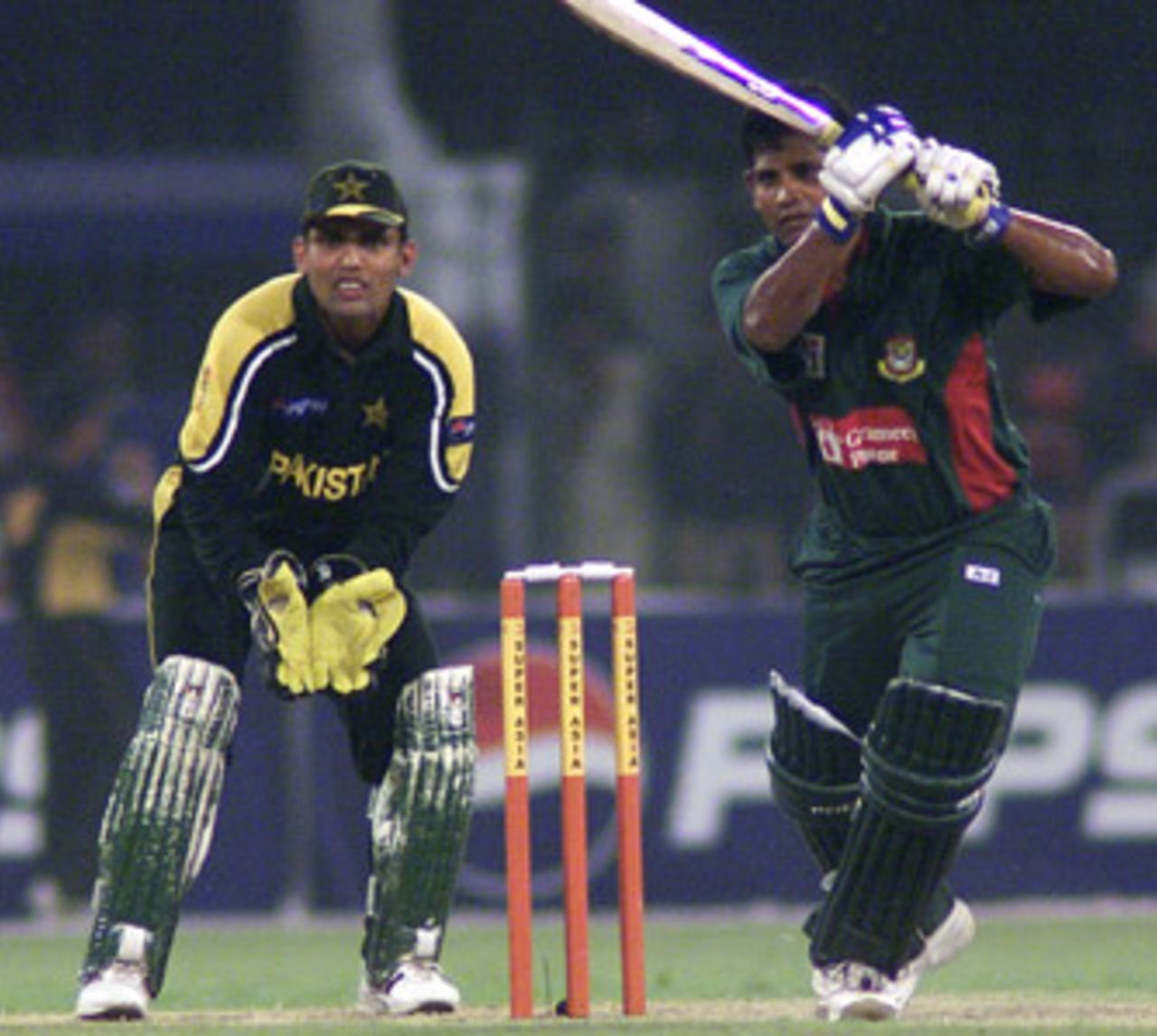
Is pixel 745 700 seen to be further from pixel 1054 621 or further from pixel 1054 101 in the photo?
pixel 1054 101

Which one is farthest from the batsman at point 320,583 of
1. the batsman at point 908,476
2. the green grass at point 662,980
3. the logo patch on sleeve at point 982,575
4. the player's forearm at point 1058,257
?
the player's forearm at point 1058,257

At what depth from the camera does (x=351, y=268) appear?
7.05 meters

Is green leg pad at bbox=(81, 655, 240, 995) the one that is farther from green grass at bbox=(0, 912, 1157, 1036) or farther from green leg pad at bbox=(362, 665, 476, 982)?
green leg pad at bbox=(362, 665, 476, 982)

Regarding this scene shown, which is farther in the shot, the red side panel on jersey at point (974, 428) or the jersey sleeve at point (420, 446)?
the jersey sleeve at point (420, 446)

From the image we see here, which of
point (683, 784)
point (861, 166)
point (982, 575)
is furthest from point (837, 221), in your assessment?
point (683, 784)

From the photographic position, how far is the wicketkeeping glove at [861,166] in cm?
651

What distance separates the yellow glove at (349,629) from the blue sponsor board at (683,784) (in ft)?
13.4

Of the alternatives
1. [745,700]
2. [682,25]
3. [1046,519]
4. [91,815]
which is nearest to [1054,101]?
[682,25]

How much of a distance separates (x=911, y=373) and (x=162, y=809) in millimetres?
1634

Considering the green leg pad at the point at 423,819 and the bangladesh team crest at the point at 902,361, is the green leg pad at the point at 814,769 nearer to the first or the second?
the green leg pad at the point at 423,819

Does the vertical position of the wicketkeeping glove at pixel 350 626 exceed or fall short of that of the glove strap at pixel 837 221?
it falls short

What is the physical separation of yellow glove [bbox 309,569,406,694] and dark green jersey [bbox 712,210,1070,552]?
33.5 inches

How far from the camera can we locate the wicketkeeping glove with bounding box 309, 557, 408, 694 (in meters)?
7.06

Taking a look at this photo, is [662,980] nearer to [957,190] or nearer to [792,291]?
[792,291]
